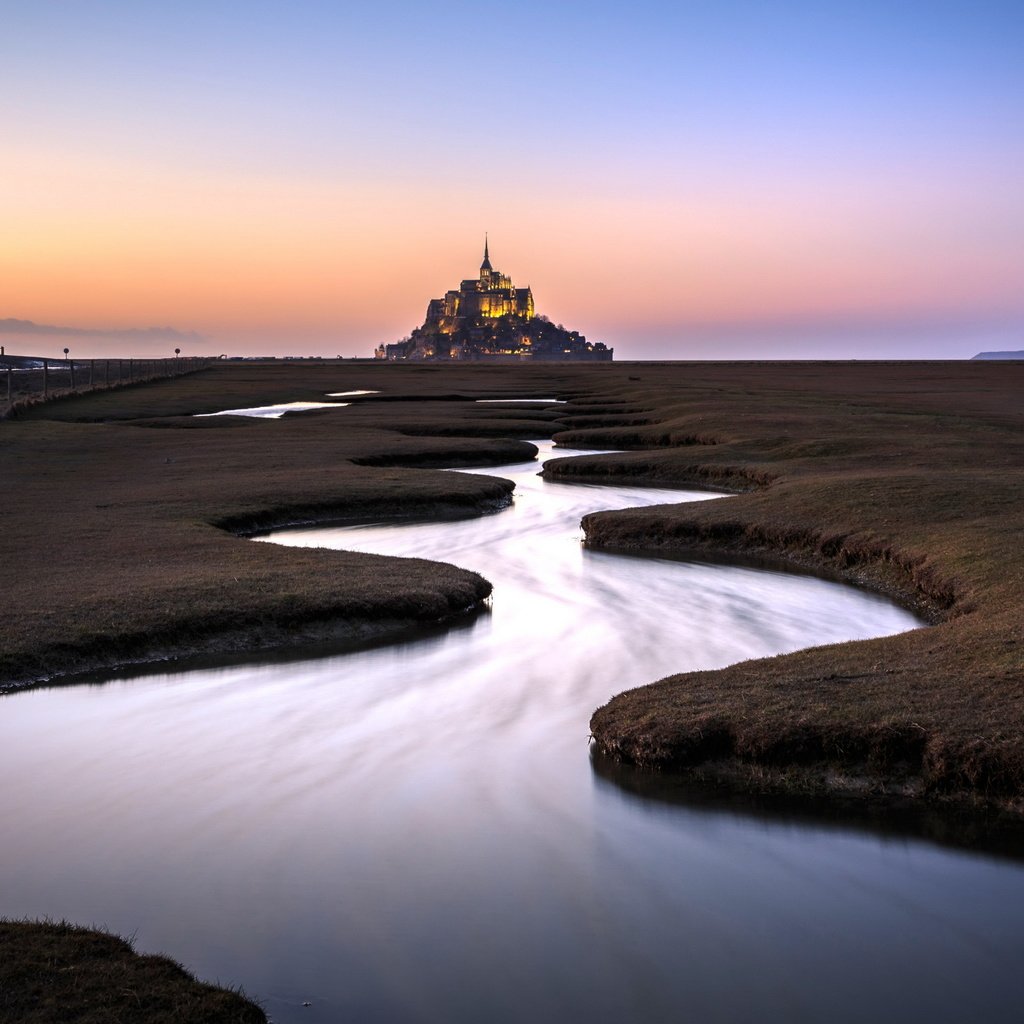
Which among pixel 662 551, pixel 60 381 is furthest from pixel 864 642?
pixel 60 381

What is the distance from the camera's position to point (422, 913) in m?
9.75

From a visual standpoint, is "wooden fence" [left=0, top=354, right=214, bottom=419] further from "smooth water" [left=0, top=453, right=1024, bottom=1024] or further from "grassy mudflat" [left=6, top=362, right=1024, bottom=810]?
"smooth water" [left=0, top=453, right=1024, bottom=1024]

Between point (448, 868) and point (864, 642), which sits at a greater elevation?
point (864, 642)

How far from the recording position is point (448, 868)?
35.0 feet

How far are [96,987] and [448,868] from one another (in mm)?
3633

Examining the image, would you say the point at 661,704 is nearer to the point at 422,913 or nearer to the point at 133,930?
the point at 422,913

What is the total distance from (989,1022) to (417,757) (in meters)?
7.25

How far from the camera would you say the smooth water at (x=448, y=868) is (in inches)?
341

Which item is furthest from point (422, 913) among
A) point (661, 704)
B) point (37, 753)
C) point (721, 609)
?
point (721, 609)

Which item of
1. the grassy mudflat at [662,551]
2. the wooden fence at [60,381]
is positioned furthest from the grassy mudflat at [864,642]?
the wooden fence at [60,381]

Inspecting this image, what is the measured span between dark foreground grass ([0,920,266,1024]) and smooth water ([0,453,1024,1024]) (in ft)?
1.63

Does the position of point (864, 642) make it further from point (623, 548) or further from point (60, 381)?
point (60, 381)

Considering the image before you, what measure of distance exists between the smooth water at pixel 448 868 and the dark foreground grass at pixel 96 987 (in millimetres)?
498

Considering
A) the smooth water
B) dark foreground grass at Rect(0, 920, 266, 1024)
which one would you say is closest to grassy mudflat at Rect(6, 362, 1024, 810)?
the smooth water
